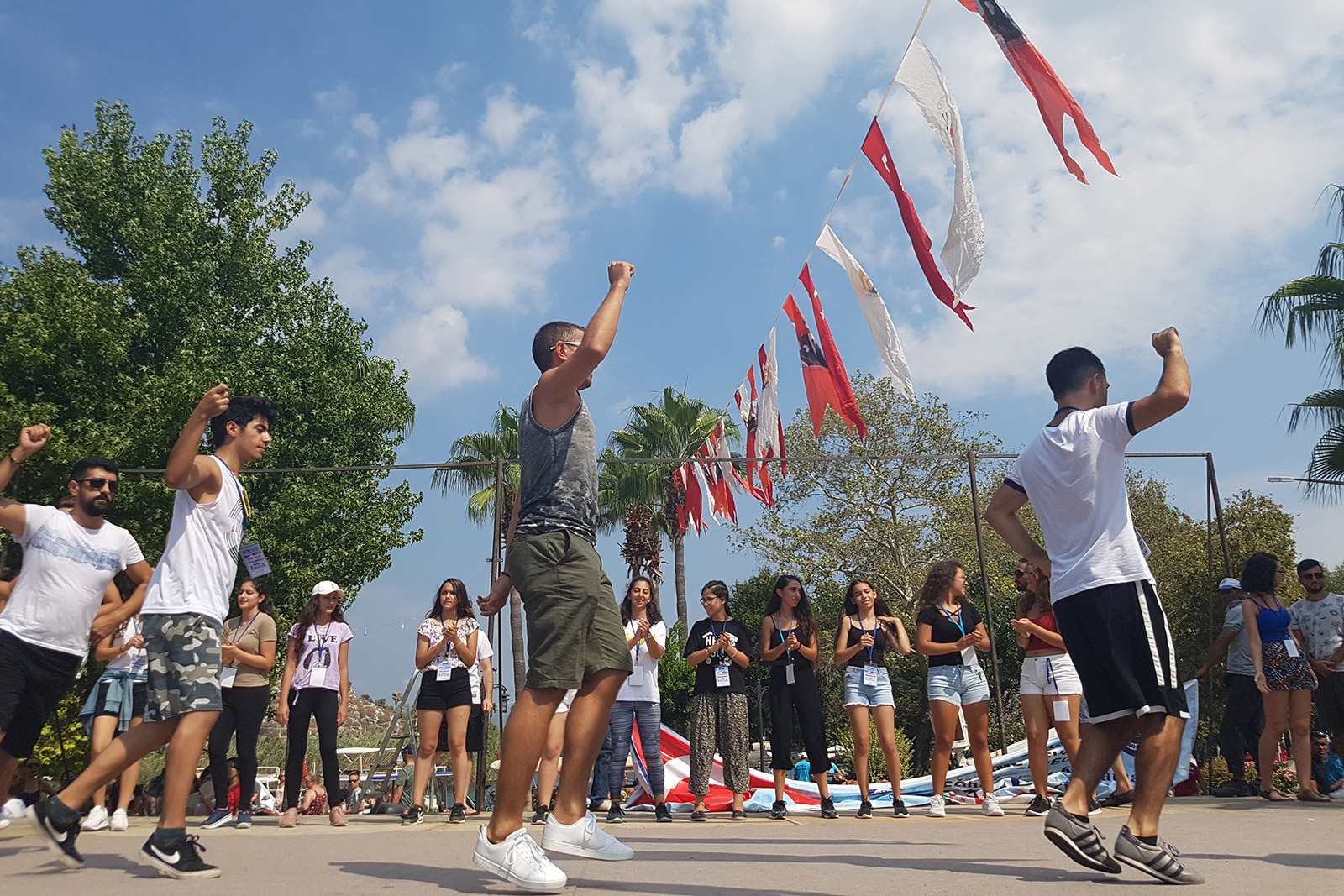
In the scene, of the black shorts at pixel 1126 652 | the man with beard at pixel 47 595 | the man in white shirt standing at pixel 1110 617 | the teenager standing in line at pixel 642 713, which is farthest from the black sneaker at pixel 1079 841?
the teenager standing in line at pixel 642 713

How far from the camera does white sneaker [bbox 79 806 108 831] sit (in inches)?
241

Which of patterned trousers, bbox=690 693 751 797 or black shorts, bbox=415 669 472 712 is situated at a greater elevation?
black shorts, bbox=415 669 472 712

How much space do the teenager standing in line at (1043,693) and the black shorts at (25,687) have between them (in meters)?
5.21

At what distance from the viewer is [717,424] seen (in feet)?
35.3

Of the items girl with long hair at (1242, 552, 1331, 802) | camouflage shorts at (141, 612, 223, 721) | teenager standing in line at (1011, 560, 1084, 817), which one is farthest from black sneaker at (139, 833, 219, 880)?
girl with long hair at (1242, 552, 1331, 802)

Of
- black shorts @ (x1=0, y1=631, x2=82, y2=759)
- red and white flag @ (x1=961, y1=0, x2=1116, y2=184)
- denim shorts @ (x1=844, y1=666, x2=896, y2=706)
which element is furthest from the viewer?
denim shorts @ (x1=844, y1=666, x2=896, y2=706)

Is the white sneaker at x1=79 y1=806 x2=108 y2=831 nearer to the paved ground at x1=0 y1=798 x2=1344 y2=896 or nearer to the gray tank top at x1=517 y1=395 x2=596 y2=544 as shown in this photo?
the paved ground at x1=0 y1=798 x2=1344 y2=896

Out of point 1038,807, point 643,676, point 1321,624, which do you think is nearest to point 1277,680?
point 1321,624

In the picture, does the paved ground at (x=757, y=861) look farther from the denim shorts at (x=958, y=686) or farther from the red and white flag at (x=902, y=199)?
the red and white flag at (x=902, y=199)

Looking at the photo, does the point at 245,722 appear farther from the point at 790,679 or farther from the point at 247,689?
the point at 790,679

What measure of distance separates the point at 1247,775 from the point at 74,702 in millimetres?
14008

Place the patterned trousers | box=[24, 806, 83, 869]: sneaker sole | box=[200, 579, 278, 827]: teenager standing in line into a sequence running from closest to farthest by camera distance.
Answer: box=[24, 806, 83, 869]: sneaker sole → box=[200, 579, 278, 827]: teenager standing in line → the patterned trousers

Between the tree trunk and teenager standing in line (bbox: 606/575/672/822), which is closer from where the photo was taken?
teenager standing in line (bbox: 606/575/672/822)

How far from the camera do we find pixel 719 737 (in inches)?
288
